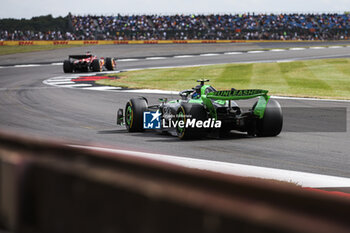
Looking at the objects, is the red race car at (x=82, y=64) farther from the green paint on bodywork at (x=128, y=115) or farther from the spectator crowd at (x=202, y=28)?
the spectator crowd at (x=202, y=28)

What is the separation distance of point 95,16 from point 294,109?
175 feet

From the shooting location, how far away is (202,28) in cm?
6575

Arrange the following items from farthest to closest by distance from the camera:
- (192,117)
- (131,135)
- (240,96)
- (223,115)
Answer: (131,135), (223,115), (192,117), (240,96)

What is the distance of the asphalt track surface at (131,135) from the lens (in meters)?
8.09

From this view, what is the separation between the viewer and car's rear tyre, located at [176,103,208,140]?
32.4 ft

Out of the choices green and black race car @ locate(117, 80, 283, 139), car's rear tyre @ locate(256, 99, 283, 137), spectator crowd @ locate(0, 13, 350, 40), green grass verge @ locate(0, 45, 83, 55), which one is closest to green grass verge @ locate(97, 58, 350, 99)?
car's rear tyre @ locate(256, 99, 283, 137)

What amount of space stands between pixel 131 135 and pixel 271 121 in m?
2.97

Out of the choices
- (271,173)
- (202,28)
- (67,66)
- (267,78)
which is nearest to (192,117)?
(271,173)

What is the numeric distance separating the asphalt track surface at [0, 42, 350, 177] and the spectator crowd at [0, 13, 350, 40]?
35063mm

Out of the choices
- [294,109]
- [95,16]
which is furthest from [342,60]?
[95,16]

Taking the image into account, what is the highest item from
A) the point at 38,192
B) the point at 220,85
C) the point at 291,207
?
the point at 291,207

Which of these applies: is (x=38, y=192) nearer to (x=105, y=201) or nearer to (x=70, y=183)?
(x=70, y=183)

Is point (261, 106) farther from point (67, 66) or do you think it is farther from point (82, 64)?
point (67, 66)

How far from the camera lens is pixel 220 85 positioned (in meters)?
24.0
